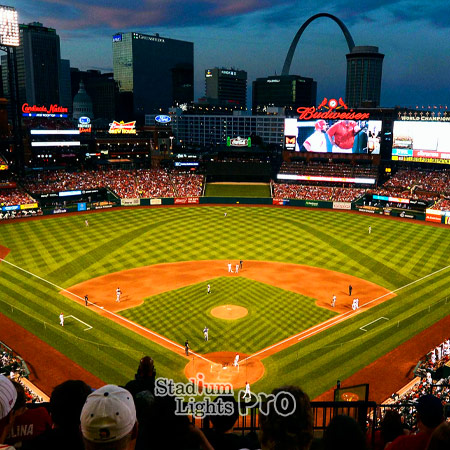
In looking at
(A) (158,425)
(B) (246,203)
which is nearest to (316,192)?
(B) (246,203)

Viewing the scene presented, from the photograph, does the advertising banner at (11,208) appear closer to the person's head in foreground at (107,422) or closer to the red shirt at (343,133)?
the red shirt at (343,133)

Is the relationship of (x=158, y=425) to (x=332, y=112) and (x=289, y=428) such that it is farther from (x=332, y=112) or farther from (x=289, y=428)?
(x=332, y=112)

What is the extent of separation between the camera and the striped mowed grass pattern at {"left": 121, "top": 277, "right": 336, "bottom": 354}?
1142 inches

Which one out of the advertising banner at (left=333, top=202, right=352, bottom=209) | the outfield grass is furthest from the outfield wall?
the outfield grass

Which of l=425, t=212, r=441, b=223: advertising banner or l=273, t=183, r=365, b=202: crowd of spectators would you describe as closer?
l=425, t=212, r=441, b=223: advertising banner

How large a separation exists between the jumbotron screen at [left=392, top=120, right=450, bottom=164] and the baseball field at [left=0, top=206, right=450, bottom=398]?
1836 centimetres

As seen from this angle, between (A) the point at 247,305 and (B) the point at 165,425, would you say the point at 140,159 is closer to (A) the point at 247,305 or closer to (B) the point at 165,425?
(A) the point at 247,305

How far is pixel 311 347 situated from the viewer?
27.6 metres

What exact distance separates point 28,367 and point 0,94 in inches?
3007

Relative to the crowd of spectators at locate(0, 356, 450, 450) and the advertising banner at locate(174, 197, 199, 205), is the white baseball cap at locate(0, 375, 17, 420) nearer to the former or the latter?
the crowd of spectators at locate(0, 356, 450, 450)

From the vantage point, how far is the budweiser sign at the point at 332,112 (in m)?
80.1

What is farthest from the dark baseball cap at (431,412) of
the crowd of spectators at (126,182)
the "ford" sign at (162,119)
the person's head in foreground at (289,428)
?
the "ford" sign at (162,119)

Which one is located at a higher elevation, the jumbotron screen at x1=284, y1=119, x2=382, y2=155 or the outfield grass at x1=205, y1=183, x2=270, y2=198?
the jumbotron screen at x1=284, y1=119, x2=382, y2=155

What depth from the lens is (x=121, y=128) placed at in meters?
99.5
